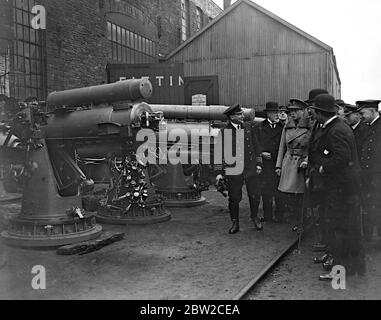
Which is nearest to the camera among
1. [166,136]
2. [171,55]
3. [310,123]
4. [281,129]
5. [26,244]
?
[26,244]

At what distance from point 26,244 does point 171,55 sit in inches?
595

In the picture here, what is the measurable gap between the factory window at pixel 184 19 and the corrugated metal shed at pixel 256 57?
383 centimetres

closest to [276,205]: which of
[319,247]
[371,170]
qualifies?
[319,247]

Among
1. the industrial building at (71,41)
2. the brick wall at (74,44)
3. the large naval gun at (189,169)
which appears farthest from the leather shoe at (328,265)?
the brick wall at (74,44)

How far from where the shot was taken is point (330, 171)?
4480 millimetres

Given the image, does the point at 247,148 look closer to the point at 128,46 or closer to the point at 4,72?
the point at 4,72

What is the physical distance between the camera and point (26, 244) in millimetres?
5730

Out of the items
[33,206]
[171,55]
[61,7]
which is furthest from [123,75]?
[33,206]

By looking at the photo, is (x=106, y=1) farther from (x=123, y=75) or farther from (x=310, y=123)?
(x=310, y=123)

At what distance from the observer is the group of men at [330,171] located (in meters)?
4.45

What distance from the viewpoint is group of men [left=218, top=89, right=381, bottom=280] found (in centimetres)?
445

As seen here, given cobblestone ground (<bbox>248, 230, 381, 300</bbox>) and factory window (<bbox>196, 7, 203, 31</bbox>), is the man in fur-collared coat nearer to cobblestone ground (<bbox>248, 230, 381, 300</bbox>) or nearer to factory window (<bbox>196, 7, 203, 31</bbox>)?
cobblestone ground (<bbox>248, 230, 381, 300</bbox>)

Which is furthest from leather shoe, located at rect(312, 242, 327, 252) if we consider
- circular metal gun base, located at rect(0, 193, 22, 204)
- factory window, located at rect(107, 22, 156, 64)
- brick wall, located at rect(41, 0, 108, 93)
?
factory window, located at rect(107, 22, 156, 64)
